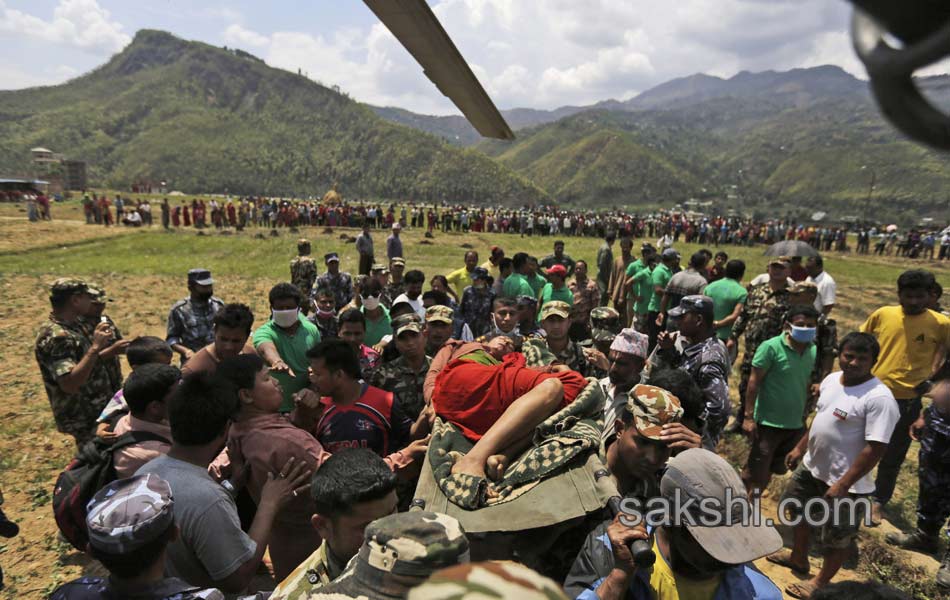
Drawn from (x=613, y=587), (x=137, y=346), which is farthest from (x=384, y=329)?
(x=613, y=587)

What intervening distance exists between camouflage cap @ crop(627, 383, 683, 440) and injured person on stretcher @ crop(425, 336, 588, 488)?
0.99 feet

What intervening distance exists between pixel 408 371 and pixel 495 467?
2.12m

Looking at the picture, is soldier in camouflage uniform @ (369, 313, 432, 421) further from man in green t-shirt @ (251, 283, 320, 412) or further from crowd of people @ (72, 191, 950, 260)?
crowd of people @ (72, 191, 950, 260)

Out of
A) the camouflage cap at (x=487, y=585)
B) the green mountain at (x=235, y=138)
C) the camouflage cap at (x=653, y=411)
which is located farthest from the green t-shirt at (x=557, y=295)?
the green mountain at (x=235, y=138)

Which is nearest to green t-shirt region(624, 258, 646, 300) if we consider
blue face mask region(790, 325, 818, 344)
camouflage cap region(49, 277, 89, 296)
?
blue face mask region(790, 325, 818, 344)

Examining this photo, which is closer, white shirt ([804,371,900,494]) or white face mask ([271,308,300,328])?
white shirt ([804,371,900,494])

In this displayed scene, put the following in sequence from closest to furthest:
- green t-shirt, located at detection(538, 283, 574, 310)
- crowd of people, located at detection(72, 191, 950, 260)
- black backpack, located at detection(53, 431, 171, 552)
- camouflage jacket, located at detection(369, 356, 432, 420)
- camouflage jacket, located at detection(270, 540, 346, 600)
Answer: camouflage jacket, located at detection(270, 540, 346, 600)
black backpack, located at detection(53, 431, 171, 552)
camouflage jacket, located at detection(369, 356, 432, 420)
green t-shirt, located at detection(538, 283, 574, 310)
crowd of people, located at detection(72, 191, 950, 260)

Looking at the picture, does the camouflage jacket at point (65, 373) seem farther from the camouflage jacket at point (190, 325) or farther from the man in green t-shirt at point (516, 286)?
the man in green t-shirt at point (516, 286)

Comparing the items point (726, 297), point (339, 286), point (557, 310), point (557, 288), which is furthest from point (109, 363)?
point (726, 297)

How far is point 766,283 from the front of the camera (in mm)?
6207

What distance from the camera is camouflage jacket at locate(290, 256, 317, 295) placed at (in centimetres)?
870

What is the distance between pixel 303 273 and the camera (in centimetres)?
874

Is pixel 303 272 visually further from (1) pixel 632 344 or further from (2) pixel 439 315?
(1) pixel 632 344

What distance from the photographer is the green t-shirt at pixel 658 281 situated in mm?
7617
